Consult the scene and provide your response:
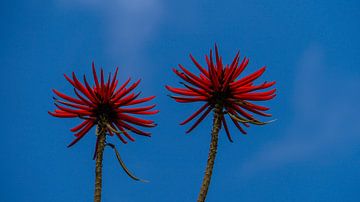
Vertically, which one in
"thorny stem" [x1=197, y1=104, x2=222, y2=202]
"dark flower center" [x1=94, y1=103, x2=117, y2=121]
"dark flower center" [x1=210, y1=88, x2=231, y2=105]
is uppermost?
"dark flower center" [x1=94, y1=103, x2=117, y2=121]

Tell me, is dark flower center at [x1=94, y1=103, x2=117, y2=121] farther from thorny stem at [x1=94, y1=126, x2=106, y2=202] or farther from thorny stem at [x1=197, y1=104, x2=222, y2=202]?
thorny stem at [x1=197, y1=104, x2=222, y2=202]

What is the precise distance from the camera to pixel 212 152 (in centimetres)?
633

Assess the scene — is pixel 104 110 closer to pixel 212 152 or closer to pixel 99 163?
pixel 99 163

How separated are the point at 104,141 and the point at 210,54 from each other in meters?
1.66

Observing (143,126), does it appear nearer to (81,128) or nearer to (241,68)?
(81,128)

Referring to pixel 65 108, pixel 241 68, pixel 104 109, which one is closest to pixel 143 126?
pixel 104 109

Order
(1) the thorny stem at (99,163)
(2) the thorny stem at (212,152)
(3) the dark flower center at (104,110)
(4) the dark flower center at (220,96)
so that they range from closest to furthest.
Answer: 1. (2) the thorny stem at (212,152)
2. (1) the thorny stem at (99,163)
3. (4) the dark flower center at (220,96)
4. (3) the dark flower center at (104,110)

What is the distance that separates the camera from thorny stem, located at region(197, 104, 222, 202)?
6.07 metres

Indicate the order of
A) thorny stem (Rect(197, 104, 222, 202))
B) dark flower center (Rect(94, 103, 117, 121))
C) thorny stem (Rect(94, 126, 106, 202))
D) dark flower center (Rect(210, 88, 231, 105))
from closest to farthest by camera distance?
thorny stem (Rect(197, 104, 222, 202))
thorny stem (Rect(94, 126, 106, 202))
dark flower center (Rect(210, 88, 231, 105))
dark flower center (Rect(94, 103, 117, 121))

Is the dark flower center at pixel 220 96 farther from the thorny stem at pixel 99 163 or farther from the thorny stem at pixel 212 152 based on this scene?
the thorny stem at pixel 99 163

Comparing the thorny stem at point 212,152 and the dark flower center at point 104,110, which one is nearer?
the thorny stem at point 212,152

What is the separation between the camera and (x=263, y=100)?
22.8 ft

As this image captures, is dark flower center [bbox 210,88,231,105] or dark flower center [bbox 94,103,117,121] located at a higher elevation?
dark flower center [bbox 94,103,117,121]

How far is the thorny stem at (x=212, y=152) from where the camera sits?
607cm
